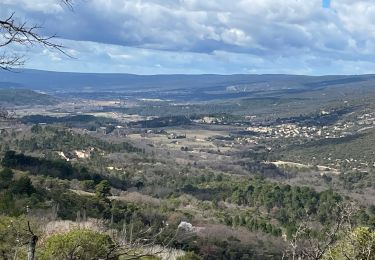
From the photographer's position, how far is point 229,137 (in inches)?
6344

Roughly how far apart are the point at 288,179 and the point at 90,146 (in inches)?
1458

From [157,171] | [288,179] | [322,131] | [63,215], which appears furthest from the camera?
[322,131]

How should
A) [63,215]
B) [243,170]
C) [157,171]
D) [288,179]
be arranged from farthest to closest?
[243,170] → [288,179] → [157,171] → [63,215]

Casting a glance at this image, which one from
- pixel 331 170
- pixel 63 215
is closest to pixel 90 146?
pixel 331 170

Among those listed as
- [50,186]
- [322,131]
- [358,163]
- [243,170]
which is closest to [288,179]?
[243,170]

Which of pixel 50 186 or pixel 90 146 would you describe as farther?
pixel 90 146

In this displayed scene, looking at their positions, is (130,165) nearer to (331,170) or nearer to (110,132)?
(331,170)

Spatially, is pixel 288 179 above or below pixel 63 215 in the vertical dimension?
below

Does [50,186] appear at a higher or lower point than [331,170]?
higher

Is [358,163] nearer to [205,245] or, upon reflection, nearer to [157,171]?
[157,171]

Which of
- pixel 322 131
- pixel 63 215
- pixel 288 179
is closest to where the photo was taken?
pixel 63 215

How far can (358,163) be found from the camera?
115 m

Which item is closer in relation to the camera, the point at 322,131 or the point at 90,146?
the point at 90,146

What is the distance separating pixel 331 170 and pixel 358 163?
369 inches
